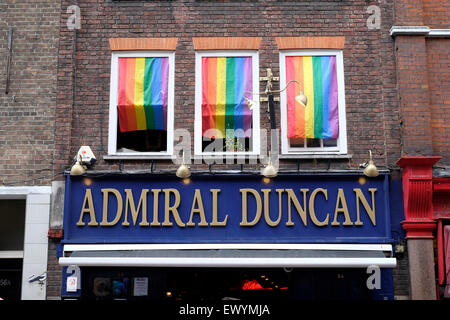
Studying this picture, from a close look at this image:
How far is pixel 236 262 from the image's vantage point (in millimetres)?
9930

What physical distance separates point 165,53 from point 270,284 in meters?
4.73

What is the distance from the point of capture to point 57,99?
11297 mm

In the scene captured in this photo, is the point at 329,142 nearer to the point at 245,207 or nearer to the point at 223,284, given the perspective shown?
the point at 245,207

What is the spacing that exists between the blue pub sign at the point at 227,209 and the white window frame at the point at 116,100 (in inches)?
19.7

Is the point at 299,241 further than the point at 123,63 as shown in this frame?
No

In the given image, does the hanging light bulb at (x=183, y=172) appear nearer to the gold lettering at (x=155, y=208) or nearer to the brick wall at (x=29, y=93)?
the gold lettering at (x=155, y=208)

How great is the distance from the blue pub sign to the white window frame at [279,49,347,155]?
56 centimetres

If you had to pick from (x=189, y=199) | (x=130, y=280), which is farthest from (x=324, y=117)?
(x=130, y=280)

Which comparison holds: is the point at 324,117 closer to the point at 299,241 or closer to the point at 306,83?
the point at 306,83

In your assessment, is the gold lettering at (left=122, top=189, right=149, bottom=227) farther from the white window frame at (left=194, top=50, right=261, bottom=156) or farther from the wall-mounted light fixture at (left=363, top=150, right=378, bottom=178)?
the wall-mounted light fixture at (left=363, top=150, right=378, bottom=178)

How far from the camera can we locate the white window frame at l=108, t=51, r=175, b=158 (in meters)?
11.2

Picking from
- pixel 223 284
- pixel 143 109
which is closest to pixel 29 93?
pixel 143 109

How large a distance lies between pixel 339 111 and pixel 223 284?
384 cm

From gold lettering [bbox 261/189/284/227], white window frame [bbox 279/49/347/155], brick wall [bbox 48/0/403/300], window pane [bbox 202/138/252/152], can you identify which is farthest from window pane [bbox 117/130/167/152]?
white window frame [bbox 279/49/347/155]
